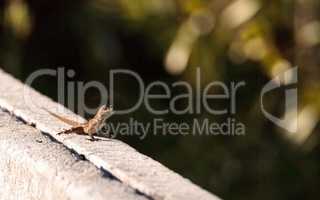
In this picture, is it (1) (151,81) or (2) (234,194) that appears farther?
(1) (151,81)

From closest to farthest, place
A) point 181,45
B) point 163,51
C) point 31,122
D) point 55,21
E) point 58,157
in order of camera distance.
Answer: point 58,157 < point 31,122 < point 181,45 < point 163,51 < point 55,21

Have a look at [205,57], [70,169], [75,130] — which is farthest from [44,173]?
[205,57]

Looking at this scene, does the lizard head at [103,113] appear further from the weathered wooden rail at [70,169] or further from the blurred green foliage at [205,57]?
the blurred green foliage at [205,57]

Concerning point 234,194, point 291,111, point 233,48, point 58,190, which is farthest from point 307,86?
point 58,190

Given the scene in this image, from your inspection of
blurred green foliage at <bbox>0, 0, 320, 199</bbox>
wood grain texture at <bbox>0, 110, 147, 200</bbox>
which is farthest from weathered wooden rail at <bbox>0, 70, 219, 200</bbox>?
blurred green foliage at <bbox>0, 0, 320, 199</bbox>

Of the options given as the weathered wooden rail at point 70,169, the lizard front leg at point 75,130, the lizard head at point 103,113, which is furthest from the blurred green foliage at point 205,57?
the weathered wooden rail at point 70,169

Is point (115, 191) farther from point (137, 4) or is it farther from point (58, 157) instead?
point (137, 4)

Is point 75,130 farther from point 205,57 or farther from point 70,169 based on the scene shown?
point 205,57
